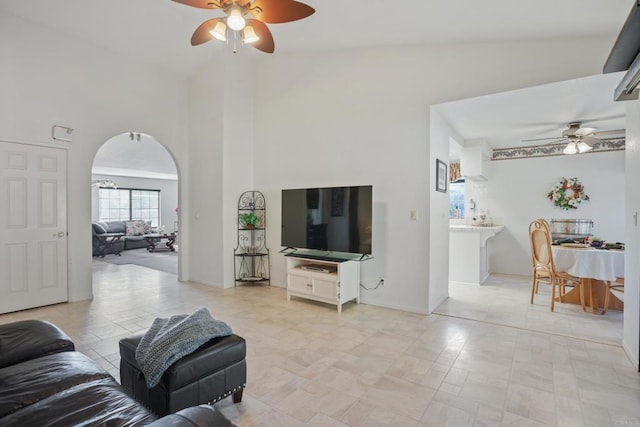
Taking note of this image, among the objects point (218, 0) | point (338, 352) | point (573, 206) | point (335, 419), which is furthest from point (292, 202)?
point (573, 206)

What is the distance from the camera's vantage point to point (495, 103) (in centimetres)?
362

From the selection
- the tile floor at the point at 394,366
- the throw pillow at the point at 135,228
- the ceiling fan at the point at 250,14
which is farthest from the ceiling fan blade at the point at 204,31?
the throw pillow at the point at 135,228

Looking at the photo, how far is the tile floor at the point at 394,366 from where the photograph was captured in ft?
6.32

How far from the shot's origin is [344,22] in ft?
11.4

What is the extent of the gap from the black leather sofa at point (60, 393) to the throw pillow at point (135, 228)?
28.4 feet

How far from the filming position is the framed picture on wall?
12.9ft

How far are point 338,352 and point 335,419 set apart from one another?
87 cm

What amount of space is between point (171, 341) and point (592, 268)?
4397 mm

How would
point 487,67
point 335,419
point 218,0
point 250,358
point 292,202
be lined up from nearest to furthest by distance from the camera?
point 335,419 → point 218,0 → point 250,358 → point 487,67 → point 292,202

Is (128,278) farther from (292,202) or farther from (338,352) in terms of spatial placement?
(338,352)

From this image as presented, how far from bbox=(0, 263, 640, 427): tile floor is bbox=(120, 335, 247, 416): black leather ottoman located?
0.20m

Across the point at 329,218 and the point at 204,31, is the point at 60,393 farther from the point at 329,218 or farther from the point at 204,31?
the point at 329,218

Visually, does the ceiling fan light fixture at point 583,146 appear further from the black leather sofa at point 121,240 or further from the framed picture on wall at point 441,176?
the black leather sofa at point 121,240

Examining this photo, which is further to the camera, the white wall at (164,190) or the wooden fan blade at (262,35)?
the white wall at (164,190)
